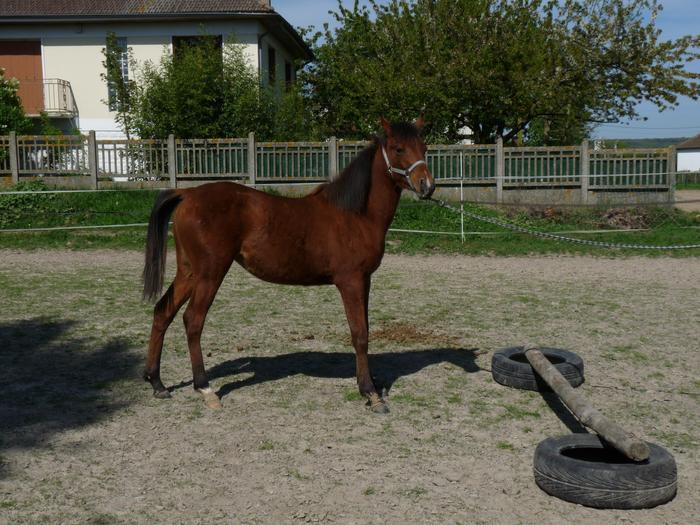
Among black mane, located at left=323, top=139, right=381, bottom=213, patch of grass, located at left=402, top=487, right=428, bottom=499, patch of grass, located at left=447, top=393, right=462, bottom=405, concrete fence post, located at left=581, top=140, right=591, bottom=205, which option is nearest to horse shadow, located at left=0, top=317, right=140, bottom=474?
black mane, located at left=323, top=139, right=381, bottom=213

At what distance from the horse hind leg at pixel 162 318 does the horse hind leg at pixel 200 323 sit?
0.58ft

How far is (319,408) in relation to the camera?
547 cm

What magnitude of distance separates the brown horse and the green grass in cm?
940

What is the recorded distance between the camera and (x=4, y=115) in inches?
913

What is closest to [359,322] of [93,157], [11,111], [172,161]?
[172,161]

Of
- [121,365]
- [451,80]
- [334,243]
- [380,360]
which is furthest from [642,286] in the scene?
[451,80]

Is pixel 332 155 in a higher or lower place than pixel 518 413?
higher

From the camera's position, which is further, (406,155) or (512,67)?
(512,67)

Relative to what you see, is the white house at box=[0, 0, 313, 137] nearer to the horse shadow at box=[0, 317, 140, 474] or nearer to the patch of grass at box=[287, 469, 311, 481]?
the horse shadow at box=[0, 317, 140, 474]

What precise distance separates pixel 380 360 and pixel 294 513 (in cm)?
326

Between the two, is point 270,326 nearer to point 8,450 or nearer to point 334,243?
point 334,243

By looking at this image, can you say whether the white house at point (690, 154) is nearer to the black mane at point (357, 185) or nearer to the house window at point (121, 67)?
the house window at point (121, 67)

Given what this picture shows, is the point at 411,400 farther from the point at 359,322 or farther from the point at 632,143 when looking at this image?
the point at 632,143

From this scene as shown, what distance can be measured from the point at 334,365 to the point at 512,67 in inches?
744
